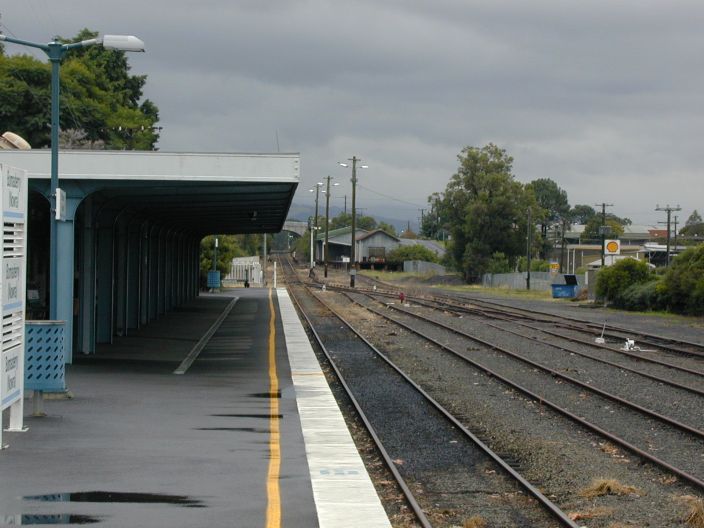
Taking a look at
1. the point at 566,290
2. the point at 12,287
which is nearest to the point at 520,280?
the point at 566,290

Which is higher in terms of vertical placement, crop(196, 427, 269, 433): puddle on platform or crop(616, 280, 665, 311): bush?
crop(616, 280, 665, 311): bush

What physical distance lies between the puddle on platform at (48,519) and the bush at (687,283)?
37.3 m

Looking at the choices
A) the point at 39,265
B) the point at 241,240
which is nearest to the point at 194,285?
the point at 39,265

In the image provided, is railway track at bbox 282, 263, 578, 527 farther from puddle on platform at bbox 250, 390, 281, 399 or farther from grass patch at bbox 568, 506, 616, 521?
puddle on platform at bbox 250, 390, 281, 399

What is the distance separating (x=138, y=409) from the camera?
14977 millimetres

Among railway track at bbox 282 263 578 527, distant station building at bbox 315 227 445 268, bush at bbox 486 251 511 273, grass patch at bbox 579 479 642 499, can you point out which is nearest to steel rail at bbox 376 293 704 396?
railway track at bbox 282 263 578 527

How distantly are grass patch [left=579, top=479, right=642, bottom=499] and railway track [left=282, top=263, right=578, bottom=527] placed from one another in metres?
0.57

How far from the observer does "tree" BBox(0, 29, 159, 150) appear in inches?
2815

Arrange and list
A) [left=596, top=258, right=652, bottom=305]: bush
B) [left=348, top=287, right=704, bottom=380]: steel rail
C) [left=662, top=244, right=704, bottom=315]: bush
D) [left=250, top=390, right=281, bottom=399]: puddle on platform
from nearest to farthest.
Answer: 1. [left=250, top=390, right=281, bottom=399]: puddle on platform
2. [left=348, top=287, right=704, bottom=380]: steel rail
3. [left=662, top=244, right=704, bottom=315]: bush
4. [left=596, top=258, right=652, bottom=305]: bush

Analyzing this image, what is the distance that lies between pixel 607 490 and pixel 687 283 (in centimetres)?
3531

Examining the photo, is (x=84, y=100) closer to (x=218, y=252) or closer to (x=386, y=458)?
(x=218, y=252)

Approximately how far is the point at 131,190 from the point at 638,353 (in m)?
13.1

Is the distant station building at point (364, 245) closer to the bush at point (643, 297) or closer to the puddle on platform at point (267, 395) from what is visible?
the bush at point (643, 297)

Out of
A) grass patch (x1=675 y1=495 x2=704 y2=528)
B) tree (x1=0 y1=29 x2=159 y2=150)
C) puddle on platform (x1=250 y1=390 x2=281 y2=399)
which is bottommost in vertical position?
puddle on platform (x1=250 y1=390 x2=281 y2=399)
